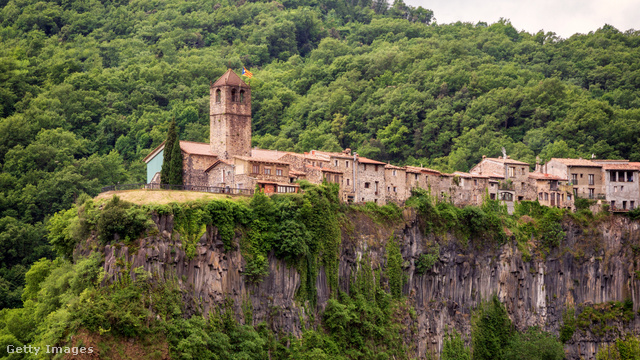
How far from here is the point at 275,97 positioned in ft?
432

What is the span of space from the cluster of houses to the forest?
33.3 ft

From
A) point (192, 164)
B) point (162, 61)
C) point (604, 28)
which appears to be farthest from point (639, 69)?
point (192, 164)

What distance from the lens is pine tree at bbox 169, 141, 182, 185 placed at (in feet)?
254

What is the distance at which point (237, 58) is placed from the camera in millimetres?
156375

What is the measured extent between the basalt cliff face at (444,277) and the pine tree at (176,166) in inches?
451

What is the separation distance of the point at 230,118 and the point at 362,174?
45.2ft

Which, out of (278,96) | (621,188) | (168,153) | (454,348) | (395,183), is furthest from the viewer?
(278,96)

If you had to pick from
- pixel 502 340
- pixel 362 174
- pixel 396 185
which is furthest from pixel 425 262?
pixel 502 340

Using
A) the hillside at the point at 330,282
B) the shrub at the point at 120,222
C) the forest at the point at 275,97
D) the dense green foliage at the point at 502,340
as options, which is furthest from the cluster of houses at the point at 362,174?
the shrub at the point at 120,222

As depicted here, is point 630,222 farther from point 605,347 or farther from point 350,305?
point 350,305

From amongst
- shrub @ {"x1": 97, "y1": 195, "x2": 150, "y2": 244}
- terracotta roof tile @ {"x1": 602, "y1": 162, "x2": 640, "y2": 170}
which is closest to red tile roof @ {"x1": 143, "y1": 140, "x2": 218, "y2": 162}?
shrub @ {"x1": 97, "y1": 195, "x2": 150, "y2": 244}

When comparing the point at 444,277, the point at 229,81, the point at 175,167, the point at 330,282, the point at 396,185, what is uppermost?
the point at 229,81

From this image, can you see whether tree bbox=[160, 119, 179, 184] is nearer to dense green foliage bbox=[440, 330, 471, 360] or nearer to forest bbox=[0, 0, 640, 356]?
forest bbox=[0, 0, 640, 356]

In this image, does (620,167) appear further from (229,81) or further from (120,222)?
(120,222)
